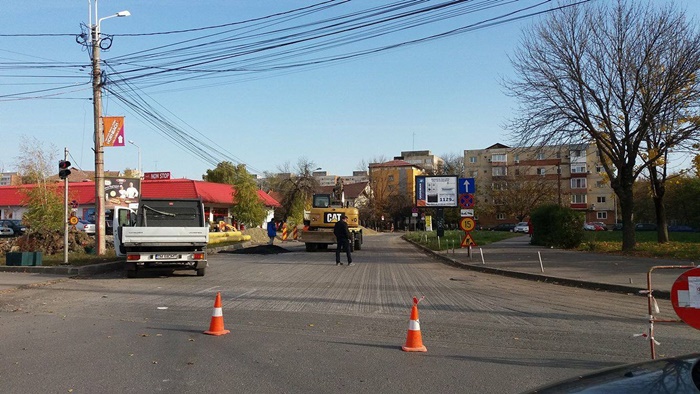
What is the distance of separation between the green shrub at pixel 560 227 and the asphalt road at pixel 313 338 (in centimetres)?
1649

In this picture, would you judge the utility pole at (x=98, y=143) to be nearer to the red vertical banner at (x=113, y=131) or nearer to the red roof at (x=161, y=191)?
the red vertical banner at (x=113, y=131)

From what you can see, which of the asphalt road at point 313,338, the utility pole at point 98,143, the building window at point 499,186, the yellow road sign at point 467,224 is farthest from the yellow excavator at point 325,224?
the building window at point 499,186

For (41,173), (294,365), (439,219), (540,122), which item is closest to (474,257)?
(540,122)

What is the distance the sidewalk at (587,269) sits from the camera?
1430cm

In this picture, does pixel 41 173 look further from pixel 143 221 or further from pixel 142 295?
pixel 142 295

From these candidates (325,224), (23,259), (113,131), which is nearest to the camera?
(23,259)

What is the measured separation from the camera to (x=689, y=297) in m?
5.66

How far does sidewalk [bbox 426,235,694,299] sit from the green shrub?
5.95 m

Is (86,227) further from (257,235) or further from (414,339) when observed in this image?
(414,339)

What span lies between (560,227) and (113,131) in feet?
73.6

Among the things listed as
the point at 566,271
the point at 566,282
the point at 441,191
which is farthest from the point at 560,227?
the point at 566,282

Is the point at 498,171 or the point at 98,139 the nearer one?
the point at 98,139

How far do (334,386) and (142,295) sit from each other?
850cm

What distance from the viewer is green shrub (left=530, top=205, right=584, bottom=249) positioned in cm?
2983
